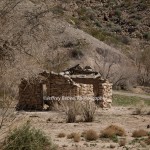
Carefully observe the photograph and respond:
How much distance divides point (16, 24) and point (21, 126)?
196cm

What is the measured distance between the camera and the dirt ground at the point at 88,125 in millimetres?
14133

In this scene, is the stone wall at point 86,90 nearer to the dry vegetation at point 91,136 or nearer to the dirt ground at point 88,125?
the dirt ground at point 88,125

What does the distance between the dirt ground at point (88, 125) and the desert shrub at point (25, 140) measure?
19cm

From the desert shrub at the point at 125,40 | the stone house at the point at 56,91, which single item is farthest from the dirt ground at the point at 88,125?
the desert shrub at the point at 125,40

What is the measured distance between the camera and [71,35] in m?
45.9

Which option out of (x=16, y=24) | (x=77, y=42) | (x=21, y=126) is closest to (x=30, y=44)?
(x=16, y=24)

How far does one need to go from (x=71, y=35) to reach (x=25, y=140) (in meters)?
36.5

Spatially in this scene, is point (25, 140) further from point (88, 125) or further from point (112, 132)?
point (88, 125)

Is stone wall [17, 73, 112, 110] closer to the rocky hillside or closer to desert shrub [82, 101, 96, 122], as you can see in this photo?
the rocky hillside

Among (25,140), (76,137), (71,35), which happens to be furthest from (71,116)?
(71,35)

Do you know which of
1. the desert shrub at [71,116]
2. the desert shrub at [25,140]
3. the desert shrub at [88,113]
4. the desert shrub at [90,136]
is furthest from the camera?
the desert shrub at [88,113]

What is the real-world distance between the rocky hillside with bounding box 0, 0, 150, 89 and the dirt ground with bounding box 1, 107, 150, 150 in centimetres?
132

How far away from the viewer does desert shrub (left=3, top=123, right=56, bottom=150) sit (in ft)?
29.4

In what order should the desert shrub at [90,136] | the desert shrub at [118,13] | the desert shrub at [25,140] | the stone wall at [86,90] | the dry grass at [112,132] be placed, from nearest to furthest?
the desert shrub at [25,140]
the desert shrub at [90,136]
the dry grass at [112,132]
the stone wall at [86,90]
the desert shrub at [118,13]
